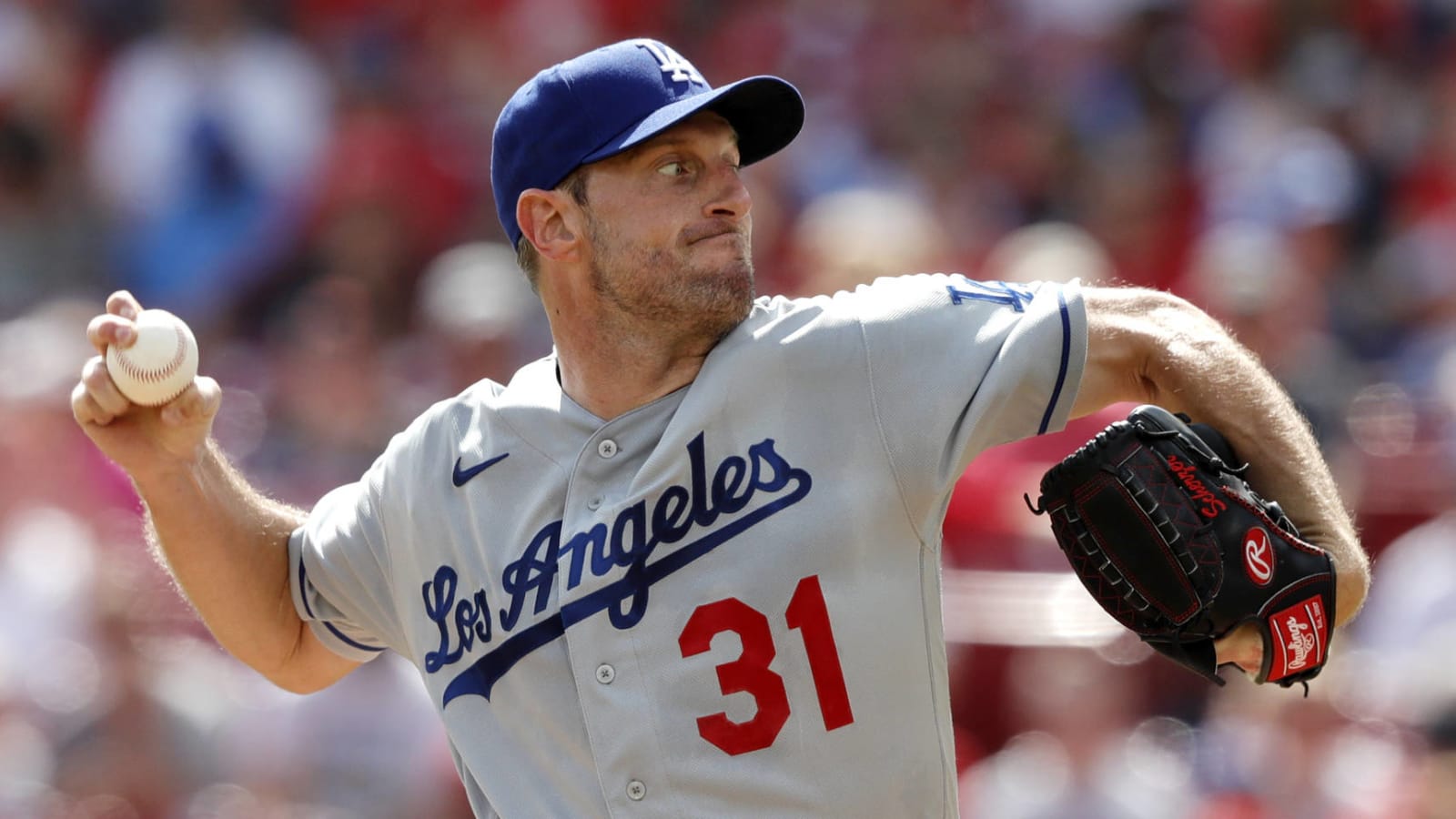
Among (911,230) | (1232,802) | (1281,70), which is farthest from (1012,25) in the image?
(1232,802)

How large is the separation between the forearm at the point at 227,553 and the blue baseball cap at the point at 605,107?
25.8 inches

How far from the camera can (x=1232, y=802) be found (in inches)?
178

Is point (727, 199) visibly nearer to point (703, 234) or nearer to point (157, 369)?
point (703, 234)

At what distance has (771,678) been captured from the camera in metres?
2.48

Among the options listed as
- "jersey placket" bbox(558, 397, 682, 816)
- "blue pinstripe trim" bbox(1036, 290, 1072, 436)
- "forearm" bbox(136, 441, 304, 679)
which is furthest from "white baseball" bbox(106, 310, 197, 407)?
"blue pinstripe trim" bbox(1036, 290, 1072, 436)

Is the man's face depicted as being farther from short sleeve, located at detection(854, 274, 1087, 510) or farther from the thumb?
the thumb

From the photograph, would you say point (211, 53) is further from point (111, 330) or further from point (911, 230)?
point (111, 330)

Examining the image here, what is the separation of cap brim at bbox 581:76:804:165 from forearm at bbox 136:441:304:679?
81cm

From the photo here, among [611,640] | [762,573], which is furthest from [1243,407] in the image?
[611,640]

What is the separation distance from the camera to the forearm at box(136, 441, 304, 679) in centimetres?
281

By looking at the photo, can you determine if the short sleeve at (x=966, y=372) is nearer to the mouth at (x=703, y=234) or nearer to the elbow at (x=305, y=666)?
the mouth at (x=703, y=234)

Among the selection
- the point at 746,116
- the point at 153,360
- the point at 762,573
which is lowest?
the point at 762,573

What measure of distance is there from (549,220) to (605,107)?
0.23 metres

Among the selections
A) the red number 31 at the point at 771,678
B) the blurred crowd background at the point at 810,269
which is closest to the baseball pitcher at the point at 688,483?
the red number 31 at the point at 771,678
